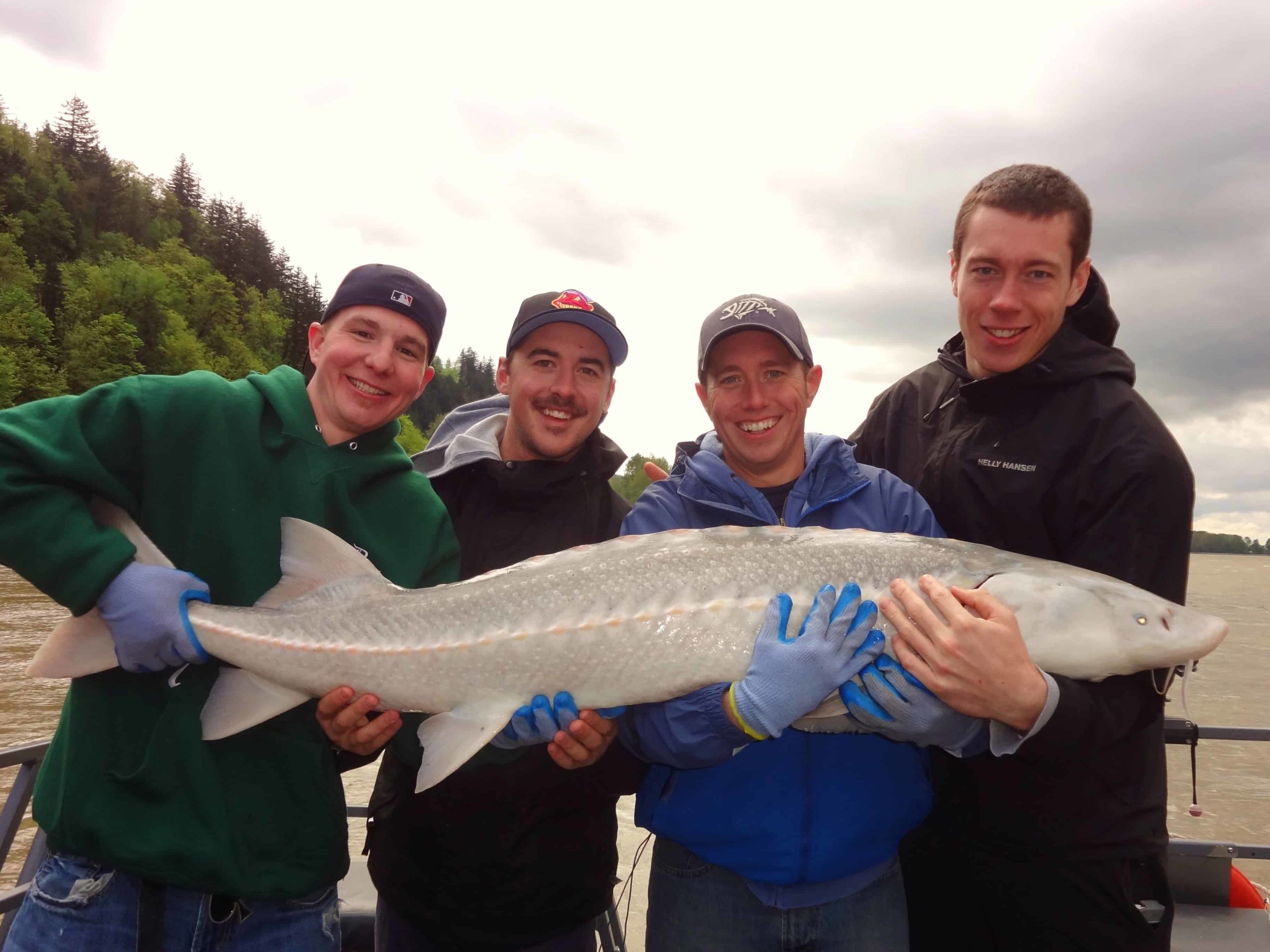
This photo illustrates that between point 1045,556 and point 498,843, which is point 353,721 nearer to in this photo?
point 498,843

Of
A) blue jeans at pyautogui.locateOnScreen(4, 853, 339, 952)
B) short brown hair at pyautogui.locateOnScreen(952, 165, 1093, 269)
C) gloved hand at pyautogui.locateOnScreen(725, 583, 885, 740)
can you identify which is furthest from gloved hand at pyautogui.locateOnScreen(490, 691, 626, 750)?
short brown hair at pyautogui.locateOnScreen(952, 165, 1093, 269)

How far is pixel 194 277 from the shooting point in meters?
54.0

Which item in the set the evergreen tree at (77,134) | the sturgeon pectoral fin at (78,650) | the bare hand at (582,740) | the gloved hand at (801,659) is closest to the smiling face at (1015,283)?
the gloved hand at (801,659)

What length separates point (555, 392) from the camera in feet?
9.50

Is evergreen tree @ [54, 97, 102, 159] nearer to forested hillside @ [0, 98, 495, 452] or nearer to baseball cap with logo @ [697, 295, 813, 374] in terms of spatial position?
forested hillside @ [0, 98, 495, 452]

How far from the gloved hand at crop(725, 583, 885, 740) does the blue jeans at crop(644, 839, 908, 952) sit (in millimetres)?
501

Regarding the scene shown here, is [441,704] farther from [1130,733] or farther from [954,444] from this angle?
[1130,733]

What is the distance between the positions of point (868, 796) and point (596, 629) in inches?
35.0

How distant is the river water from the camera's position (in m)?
8.54

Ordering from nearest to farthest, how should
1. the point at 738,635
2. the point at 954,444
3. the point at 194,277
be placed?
the point at 738,635, the point at 954,444, the point at 194,277

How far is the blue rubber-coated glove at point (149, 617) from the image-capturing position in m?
2.15

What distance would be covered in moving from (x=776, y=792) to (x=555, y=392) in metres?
1.56

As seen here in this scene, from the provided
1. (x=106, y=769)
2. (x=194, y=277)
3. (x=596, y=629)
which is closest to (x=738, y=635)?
(x=596, y=629)

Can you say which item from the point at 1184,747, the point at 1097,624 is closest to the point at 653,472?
the point at 1097,624
